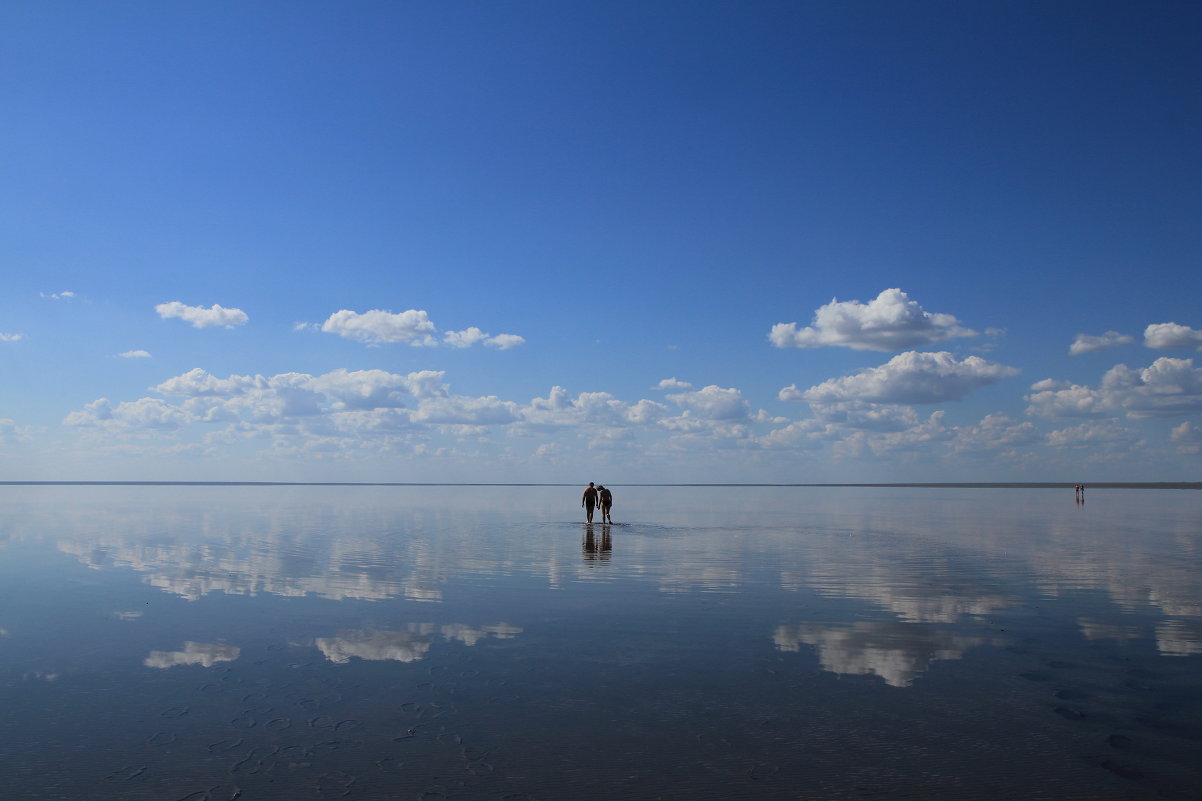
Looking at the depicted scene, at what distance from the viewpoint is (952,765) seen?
24.7ft

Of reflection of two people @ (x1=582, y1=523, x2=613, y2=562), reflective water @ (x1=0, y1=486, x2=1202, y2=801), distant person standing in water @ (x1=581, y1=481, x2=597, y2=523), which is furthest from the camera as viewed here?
distant person standing in water @ (x1=581, y1=481, x2=597, y2=523)

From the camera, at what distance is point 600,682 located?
10766mm

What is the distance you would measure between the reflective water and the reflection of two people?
3692 millimetres

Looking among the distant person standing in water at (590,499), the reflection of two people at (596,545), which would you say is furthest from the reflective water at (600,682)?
the distant person standing in water at (590,499)

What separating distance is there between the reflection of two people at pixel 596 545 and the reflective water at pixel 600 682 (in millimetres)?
3692

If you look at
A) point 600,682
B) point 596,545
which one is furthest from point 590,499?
point 600,682

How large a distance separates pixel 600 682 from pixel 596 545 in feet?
70.5

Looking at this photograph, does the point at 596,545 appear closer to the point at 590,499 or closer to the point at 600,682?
the point at 590,499

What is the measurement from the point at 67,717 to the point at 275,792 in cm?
423

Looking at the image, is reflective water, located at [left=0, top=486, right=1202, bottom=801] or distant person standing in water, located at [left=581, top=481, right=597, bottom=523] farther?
distant person standing in water, located at [left=581, top=481, right=597, bottom=523]

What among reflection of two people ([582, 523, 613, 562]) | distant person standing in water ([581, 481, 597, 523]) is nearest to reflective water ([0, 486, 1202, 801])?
reflection of two people ([582, 523, 613, 562])

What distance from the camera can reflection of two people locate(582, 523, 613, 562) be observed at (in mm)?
27141

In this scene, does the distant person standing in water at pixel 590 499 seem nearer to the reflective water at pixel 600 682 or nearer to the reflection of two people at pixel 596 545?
the reflection of two people at pixel 596 545

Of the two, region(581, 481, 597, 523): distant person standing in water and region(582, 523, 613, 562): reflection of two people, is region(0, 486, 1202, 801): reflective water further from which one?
region(581, 481, 597, 523): distant person standing in water
